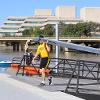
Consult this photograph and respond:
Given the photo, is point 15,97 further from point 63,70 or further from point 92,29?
point 92,29

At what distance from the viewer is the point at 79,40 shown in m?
135

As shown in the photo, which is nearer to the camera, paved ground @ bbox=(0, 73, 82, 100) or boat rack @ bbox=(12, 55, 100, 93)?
paved ground @ bbox=(0, 73, 82, 100)

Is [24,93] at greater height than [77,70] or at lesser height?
lesser

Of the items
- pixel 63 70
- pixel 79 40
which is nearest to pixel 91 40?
pixel 79 40

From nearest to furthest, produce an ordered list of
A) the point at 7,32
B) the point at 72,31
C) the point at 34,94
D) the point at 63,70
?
the point at 34,94 → the point at 63,70 → the point at 72,31 → the point at 7,32

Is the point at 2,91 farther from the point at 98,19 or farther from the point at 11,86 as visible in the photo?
the point at 98,19

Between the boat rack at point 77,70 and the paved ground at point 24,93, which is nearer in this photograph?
the paved ground at point 24,93

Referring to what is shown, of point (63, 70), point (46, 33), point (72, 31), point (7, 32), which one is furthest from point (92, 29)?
point (63, 70)

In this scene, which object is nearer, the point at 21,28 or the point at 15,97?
the point at 15,97

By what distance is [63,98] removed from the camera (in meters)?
9.76

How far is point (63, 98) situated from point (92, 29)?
157822 mm

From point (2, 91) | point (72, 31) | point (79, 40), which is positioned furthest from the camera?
point (72, 31)

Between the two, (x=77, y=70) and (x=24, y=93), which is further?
(x=77, y=70)

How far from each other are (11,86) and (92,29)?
15574 centimetres
